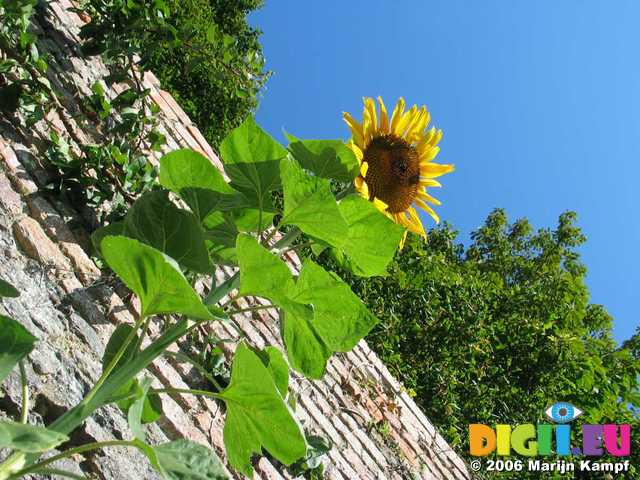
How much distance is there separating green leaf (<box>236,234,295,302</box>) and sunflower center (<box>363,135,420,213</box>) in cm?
66

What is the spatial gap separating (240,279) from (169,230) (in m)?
0.19

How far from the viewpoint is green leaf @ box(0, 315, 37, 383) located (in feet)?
3.07

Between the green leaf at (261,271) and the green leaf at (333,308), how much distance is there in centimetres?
5

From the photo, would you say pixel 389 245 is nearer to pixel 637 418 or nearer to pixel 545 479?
pixel 545 479

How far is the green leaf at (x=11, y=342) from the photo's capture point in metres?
0.94

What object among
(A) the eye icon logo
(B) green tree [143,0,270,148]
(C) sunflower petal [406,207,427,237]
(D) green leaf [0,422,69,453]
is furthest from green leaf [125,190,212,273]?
(A) the eye icon logo

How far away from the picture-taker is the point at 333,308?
121 centimetres

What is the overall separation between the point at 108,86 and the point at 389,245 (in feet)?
6.00

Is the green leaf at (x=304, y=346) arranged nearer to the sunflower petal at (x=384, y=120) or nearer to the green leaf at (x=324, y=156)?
the green leaf at (x=324, y=156)

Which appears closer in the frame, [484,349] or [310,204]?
[310,204]

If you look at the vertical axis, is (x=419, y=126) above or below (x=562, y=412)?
below

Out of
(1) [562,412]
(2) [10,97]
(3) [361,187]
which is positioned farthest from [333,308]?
(1) [562,412]

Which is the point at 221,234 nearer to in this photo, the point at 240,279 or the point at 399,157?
the point at 240,279

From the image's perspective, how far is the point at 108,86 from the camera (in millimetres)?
2680
